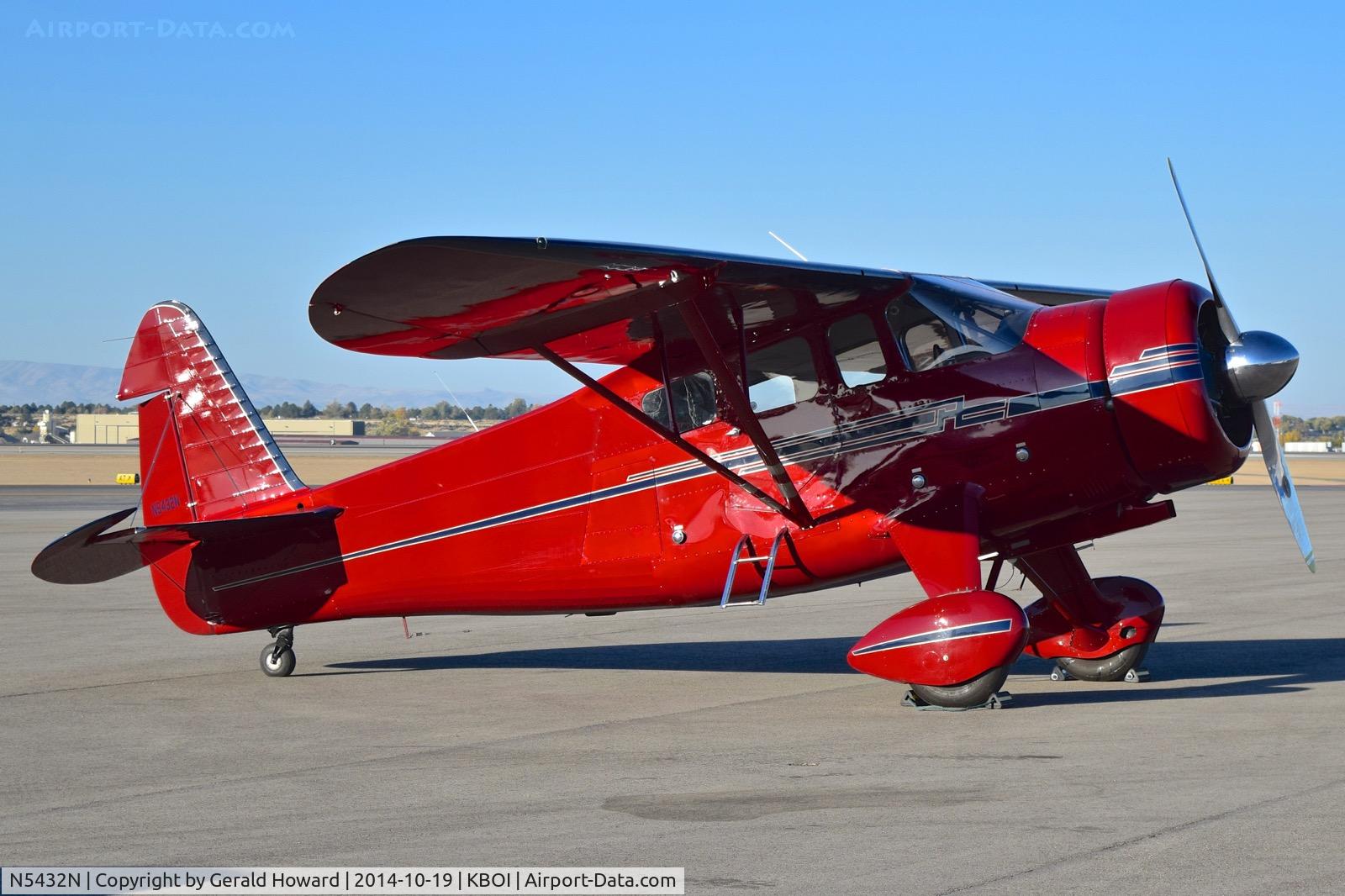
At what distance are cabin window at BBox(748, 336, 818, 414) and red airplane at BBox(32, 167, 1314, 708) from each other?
0.02 m

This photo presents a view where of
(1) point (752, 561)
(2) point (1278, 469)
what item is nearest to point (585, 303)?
(1) point (752, 561)

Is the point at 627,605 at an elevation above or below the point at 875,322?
below

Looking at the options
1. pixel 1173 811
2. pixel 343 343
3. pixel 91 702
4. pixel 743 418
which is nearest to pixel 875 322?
pixel 743 418

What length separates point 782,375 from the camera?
903cm

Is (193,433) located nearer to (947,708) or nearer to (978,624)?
(947,708)

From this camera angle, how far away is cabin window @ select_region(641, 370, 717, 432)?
30.2 feet

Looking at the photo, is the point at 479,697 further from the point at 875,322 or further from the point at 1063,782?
the point at 1063,782

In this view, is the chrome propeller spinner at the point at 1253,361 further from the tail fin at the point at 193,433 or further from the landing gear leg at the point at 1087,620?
the tail fin at the point at 193,433

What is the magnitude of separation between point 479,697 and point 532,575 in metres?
0.94

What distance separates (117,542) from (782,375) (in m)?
5.27

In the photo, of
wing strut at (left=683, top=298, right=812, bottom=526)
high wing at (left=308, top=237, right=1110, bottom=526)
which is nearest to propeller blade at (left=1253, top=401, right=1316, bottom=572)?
high wing at (left=308, top=237, right=1110, bottom=526)

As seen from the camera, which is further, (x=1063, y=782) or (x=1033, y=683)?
(x=1033, y=683)

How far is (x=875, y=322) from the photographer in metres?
8.75

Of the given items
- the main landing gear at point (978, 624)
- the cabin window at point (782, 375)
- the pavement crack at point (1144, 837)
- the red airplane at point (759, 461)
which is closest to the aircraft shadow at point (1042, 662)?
the main landing gear at point (978, 624)
